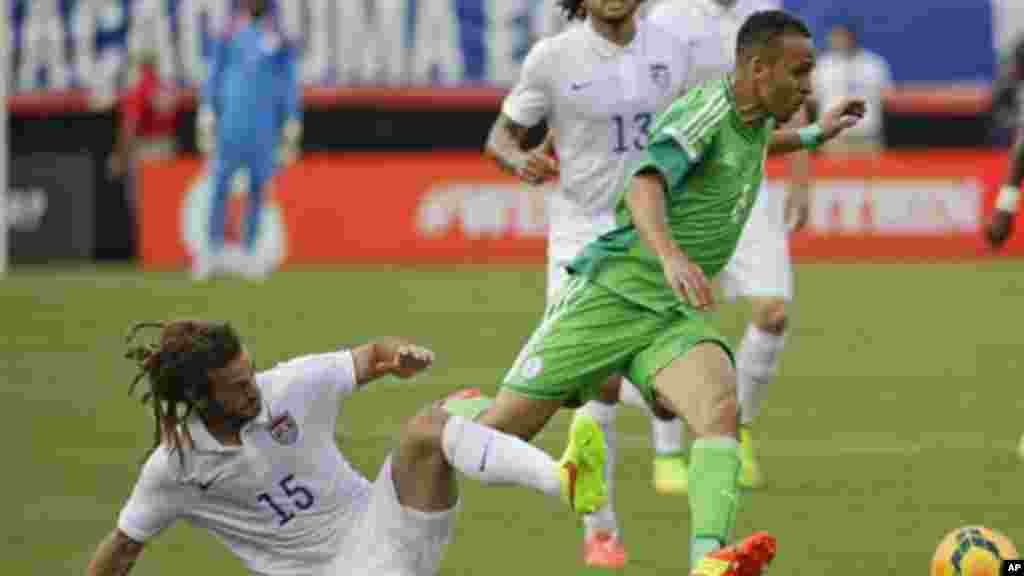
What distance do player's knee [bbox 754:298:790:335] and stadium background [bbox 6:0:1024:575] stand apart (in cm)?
73

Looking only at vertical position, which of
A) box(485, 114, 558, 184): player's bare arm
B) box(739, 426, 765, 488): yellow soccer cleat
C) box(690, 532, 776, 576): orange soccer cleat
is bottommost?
box(739, 426, 765, 488): yellow soccer cleat

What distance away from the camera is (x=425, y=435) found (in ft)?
25.3

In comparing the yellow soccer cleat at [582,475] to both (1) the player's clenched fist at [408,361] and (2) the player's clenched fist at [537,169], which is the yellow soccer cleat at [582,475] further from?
(2) the player's clenched fist at [537,169]

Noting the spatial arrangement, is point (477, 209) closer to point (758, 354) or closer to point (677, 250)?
point (758, 354)

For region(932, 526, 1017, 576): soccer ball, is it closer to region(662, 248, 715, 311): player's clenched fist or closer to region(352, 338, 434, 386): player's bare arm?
region(662, 248, 715, 311): player's clenched fist

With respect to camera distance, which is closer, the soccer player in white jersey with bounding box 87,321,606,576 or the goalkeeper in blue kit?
the soccer player in white jersey with bounding box 87,321,606,576

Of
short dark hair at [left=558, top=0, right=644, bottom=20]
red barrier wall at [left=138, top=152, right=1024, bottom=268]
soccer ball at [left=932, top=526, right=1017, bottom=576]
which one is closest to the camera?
soccer ball at [left=932, top=526, right=1017, bottom=576]

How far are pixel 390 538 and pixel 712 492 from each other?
3.37 feet

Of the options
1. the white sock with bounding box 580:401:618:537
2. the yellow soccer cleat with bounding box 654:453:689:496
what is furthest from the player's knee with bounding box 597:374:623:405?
the yellow soccer cleat with bounding box 654:453:689:496

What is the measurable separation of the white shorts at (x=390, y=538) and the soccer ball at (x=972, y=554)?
5.74ft

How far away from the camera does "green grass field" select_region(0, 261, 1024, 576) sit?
10.0m

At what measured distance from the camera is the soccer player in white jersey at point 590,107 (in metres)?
10.0

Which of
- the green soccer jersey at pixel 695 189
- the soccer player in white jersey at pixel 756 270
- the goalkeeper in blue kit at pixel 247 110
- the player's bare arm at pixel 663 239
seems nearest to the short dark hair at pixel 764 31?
the green soccer jersey at pixel 695 189

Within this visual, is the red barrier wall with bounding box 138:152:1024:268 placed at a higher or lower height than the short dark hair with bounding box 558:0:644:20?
lower
